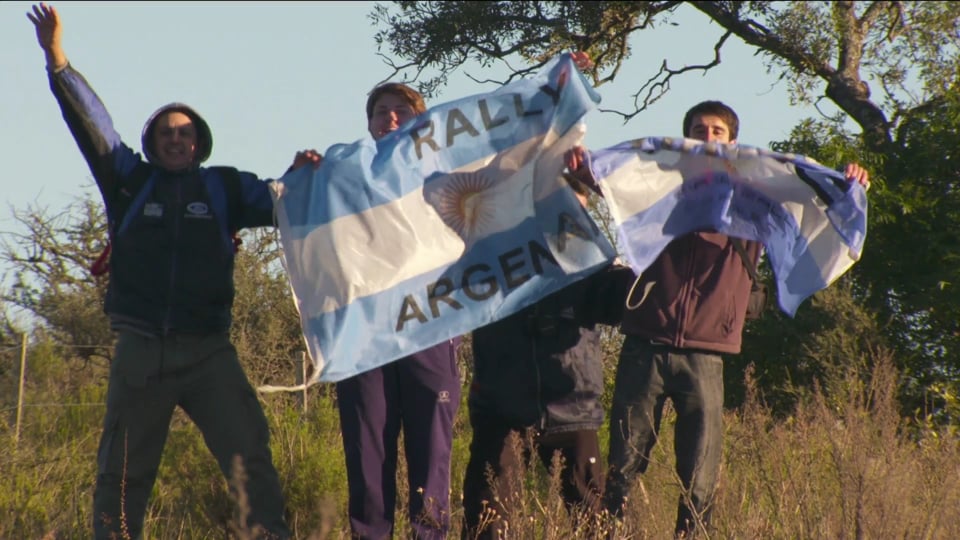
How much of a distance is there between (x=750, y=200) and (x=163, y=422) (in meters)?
2.59

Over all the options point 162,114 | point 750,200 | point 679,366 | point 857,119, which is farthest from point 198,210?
point 857,119

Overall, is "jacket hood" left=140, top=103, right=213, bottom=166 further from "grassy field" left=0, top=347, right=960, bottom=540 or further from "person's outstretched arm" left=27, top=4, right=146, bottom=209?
"grassy field" left=0, top=347, right=960, bottom=540

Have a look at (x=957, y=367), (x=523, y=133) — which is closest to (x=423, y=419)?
(x=523, y=133)

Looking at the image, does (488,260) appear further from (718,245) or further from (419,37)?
(419,37)

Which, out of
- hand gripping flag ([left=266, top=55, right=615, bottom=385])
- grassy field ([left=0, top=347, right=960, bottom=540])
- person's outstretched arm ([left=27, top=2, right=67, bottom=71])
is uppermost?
person's outstretched arm ([left=27, top=2, right=67, bottom=71])

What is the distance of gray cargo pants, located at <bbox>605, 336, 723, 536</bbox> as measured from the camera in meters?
5.78

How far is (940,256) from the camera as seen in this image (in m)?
11.0

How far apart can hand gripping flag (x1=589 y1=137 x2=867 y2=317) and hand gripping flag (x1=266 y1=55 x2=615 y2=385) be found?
0.28 meters

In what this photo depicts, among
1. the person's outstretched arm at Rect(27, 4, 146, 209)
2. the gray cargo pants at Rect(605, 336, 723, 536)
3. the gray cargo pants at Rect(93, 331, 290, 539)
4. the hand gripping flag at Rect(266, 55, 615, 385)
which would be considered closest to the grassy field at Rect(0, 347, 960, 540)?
the gray cargo pants at Rect(605, 336, 723, 536)

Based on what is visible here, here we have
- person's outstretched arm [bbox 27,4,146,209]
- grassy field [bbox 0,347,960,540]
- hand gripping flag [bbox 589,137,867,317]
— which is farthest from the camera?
hand gripping flag [bbox 589,137,867,317]

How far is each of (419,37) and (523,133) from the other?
30.5ft

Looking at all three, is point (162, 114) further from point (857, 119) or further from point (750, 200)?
point (857, 119)

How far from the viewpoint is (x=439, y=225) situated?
5996mm

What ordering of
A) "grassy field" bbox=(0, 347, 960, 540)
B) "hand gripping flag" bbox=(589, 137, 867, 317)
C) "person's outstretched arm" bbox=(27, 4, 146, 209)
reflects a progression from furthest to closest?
"hand gripping flag" bbox=(589, 137, 867, 317)
"person's outstretched arm" bbox=(27, 4, 146, 209)
"grassy field" bbox=(0, 347, 960, 540)
